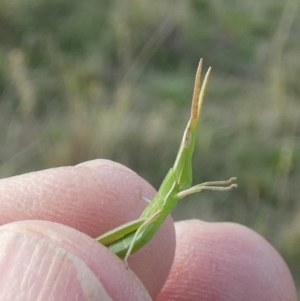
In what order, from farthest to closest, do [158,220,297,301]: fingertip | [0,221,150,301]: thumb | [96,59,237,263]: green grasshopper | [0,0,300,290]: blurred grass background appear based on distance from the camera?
[0,0,300,290]: blurred grass background < [158,220,297,301]: fingertip < [96,59,237,263]: green grasshopper < [0,221,150,301]: thumb

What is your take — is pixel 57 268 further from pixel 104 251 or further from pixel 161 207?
pixel 161 207

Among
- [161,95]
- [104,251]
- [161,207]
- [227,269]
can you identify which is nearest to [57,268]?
[104,251]

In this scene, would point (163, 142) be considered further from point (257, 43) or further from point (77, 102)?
point (257, 43)

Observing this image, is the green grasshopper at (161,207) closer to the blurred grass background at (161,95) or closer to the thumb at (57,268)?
the thumb at (57,268)

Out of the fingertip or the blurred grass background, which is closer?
the fingertip

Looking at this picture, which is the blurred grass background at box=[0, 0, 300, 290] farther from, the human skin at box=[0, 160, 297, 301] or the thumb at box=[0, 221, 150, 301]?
the thumb at box=[0, 221, 150, 301]

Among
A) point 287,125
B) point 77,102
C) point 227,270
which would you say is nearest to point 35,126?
point 77,102

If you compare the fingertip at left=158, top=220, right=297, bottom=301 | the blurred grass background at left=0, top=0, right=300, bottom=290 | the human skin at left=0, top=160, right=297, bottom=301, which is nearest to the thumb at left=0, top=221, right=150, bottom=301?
the human skin at left=0, top=160, right=297, bottom=301
